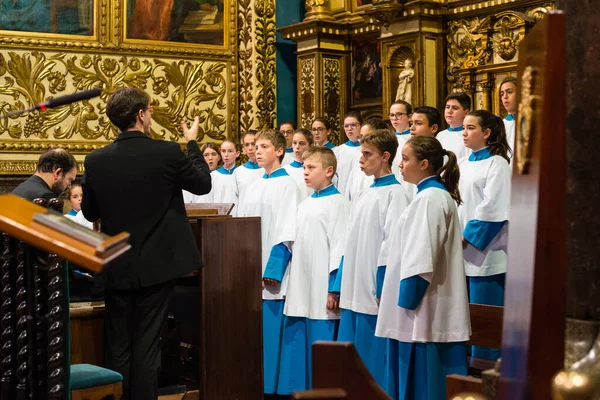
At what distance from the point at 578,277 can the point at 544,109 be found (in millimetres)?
621

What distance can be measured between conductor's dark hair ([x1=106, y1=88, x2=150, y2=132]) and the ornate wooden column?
262 inches

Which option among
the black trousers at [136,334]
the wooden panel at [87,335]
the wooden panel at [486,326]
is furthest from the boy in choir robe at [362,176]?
the wooden panel at [486,326]

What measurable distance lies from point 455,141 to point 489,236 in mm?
1901

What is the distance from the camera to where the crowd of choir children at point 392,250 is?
4602 mm

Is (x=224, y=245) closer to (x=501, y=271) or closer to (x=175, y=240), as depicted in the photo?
(x=175, y=240)

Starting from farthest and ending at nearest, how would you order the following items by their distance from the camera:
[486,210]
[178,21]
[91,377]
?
[178,21] < [486,210] < [91,377]

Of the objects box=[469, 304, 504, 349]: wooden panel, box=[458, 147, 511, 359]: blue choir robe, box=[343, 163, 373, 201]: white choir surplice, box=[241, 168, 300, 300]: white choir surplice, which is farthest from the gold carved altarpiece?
box=[469, 304, 504, 349]: wooden panel

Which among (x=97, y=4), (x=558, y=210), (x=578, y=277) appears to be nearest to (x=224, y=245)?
(x=578, y=277)

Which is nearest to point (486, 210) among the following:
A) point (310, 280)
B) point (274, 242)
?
point (310, 280)

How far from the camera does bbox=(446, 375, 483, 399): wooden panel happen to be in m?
2.57

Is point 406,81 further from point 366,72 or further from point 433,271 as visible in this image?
point 433,271

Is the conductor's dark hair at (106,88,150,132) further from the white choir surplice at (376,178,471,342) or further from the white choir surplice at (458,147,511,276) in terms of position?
the white choir surplice at (458,147,511,276)

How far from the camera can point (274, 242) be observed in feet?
22.5

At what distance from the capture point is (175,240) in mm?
4594
